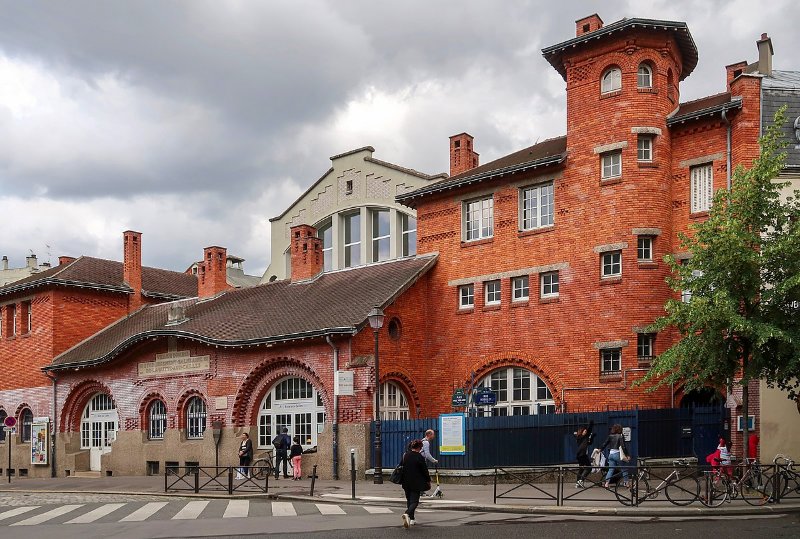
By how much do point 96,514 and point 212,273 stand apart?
856 inches

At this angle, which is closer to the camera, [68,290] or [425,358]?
[425,358]

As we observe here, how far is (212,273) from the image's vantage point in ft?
135

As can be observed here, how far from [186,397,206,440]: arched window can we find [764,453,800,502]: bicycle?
2094 centimetres

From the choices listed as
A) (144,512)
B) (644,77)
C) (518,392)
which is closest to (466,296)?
(518,392)

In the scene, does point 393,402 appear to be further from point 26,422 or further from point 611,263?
point 26,422

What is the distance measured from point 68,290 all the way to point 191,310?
591cm

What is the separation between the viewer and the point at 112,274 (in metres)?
44.1

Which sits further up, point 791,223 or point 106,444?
point 791,223

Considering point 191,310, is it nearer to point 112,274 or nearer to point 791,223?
point 112,274

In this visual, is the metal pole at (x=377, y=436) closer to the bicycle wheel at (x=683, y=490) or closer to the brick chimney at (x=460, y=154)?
the bicycle wheel at (x=683, y=490)

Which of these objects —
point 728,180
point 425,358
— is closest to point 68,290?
point 425,358

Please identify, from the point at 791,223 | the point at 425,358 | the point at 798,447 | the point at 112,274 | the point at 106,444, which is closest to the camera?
the point at 791,223

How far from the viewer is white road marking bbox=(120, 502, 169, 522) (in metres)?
19.0

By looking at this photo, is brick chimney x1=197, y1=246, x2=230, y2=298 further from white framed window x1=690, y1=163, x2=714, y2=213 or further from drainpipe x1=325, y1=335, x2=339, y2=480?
white framed window x1=690, y1=163, x2=714, y2=213
